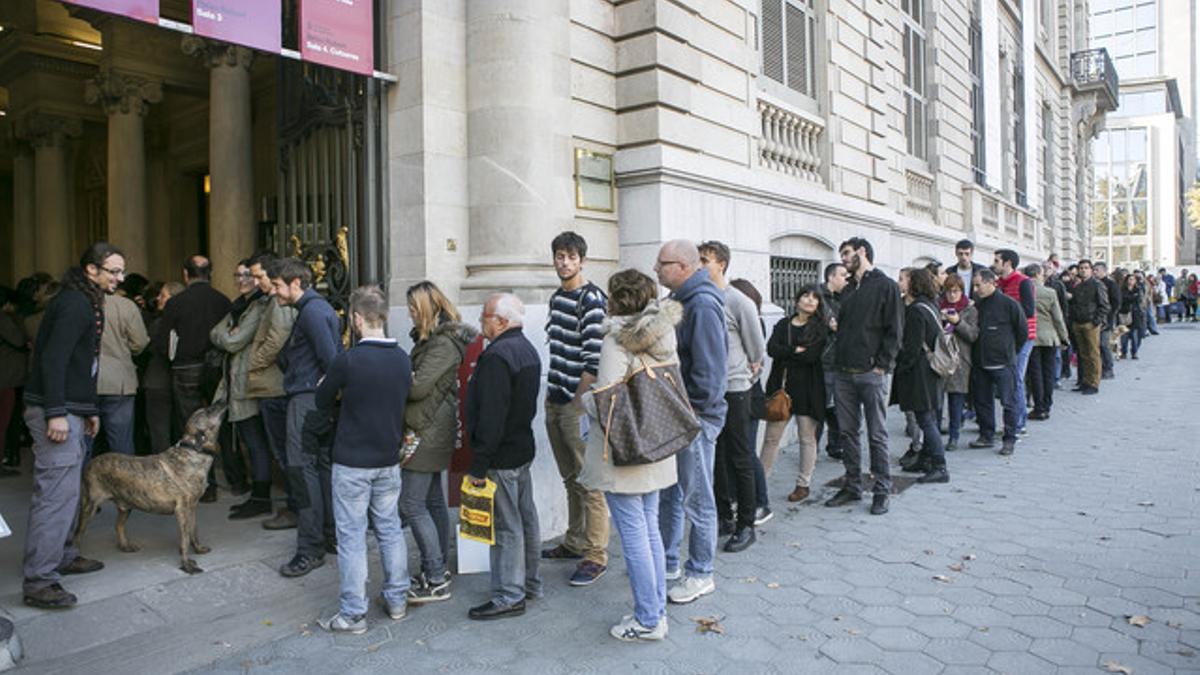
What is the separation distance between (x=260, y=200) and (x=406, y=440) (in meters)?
9.99

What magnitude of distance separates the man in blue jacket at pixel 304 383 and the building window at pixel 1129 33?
3123 inches

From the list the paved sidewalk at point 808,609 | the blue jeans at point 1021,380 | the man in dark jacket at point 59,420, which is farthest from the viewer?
the blue jeans at point 1021,380

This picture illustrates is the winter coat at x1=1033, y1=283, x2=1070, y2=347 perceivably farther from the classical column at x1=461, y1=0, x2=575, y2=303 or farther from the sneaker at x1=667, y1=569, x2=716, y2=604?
the sneaker at x1=667, y1=569, x2=716, y2=604

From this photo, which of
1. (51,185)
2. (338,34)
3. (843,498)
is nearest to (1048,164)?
(843,498)

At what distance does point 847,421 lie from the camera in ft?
21.8

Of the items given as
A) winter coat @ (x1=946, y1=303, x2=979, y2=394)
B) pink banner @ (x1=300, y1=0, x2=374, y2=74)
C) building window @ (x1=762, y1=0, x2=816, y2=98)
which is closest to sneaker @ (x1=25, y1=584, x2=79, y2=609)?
pink banner @ (x1=300, y1=0, x2=374, y2=74)

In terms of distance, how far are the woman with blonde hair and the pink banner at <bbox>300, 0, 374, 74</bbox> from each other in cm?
227

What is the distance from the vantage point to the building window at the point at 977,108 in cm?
1852

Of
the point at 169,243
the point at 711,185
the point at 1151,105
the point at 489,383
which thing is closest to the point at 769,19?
the point at 711,185

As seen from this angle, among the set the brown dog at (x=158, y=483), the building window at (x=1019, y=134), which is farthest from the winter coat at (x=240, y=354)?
the building window at (x=1019, y=134)

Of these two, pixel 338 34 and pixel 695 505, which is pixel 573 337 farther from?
pixel 338 34

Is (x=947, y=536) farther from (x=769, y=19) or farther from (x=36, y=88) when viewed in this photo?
(x=36, y=88)

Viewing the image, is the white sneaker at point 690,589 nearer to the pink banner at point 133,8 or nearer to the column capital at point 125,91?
the pink banner at point 133,8

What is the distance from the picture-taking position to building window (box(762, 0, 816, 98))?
1018cm
